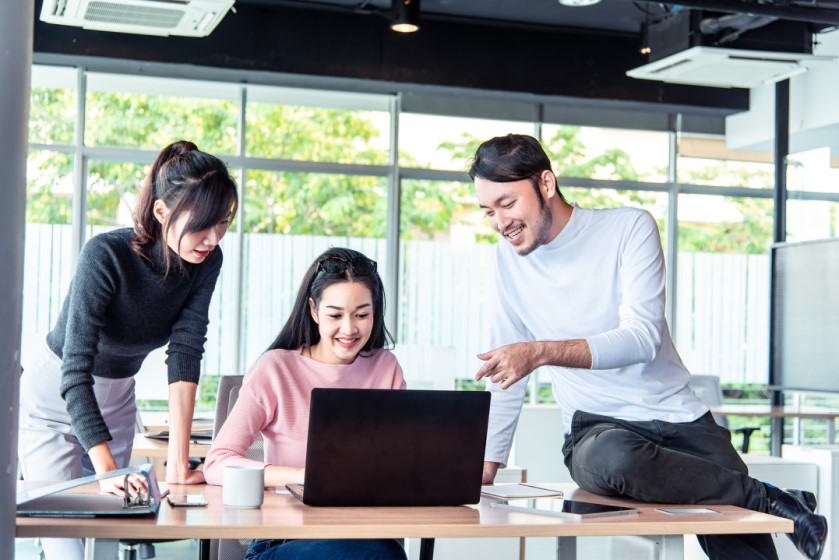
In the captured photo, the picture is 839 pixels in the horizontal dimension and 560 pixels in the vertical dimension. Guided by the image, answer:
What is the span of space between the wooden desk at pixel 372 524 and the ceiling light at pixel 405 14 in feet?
15.3

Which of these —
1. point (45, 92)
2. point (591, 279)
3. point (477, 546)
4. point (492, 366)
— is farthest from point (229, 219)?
point (45, 92)

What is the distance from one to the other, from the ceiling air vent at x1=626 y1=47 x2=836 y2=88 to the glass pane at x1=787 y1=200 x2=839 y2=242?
122cm

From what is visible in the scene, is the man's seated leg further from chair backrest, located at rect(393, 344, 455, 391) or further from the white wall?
the white wall

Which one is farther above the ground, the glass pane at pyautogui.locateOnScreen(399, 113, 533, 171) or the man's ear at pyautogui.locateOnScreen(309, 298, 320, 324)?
the glass pane at pyautogui.locateOnScreen(399, 113, 533, 171)

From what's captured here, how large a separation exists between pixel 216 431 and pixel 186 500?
101cm

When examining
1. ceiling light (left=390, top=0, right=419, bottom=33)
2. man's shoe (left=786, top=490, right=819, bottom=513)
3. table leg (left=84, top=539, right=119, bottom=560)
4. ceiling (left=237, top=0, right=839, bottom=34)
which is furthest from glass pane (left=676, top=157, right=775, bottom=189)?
table leg (left=84, top=539, right=119, bottom=560)

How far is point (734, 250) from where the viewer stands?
337 inches

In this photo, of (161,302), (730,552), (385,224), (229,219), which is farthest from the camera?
(385,224)

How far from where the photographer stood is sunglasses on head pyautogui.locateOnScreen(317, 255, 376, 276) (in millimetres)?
2562

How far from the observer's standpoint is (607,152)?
27.1 ft

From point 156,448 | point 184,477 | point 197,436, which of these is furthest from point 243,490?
point 197,436

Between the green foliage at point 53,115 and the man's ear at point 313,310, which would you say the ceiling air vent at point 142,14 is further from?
the man's ear at point 313,310

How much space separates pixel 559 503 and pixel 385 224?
584 cm

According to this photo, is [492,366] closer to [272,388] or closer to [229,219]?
[272,388]
